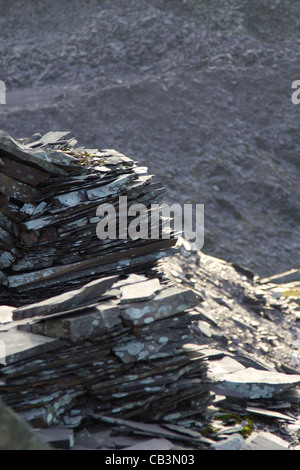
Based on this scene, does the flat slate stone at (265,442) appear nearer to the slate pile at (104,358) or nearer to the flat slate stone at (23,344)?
the slate pile at (104,358)

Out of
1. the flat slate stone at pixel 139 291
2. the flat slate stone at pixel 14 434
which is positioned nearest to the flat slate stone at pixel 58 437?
the flat slate stone at pixel 139 291

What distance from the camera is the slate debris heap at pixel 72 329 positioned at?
4945 mm

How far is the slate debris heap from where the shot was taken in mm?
4945

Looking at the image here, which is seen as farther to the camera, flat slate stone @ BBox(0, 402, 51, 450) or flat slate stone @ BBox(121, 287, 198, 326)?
flat slate stone @ BBox(121, 287, 198, 326)

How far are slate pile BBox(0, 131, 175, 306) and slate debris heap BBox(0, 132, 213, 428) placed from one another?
16 mm

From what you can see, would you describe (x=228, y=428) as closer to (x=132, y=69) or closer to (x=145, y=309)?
(x=145, y=309)

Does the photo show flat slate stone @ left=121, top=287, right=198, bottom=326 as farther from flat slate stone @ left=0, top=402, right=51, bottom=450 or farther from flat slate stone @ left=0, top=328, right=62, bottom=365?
flat slate stone @ left=0, top=402, right=51, bottom=450

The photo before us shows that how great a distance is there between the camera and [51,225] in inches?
301

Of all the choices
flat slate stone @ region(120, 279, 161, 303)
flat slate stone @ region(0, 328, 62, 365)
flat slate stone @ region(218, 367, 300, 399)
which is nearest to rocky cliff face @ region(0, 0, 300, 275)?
flat slate stone @ region(218, 367, 300, 399)

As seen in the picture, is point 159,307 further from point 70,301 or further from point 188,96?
point 188,96

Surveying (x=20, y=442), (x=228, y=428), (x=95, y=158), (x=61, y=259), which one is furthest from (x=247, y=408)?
(x=95, y=158)

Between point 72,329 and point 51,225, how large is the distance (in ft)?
9.69

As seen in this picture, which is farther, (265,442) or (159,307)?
(159,307)

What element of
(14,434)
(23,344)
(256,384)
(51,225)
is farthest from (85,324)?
(51,225)
